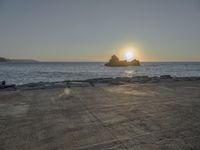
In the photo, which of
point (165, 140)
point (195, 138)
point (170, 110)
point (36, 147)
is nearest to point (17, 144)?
point (36, 147)

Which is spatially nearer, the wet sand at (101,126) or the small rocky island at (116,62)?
the wet sand at (101,126)

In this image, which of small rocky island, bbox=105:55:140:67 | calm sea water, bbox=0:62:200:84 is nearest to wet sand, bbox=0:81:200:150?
calm sea water, bbox=0:62:200:84

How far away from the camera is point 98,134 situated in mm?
5508

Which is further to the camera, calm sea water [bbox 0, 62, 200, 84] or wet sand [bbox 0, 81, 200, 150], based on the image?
calm sea water [bbox 0, 62, 200, 84]

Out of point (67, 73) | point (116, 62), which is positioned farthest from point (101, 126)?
point (116, 62)

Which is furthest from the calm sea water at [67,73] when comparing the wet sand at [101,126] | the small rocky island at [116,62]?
the small rocky island at [116,62]

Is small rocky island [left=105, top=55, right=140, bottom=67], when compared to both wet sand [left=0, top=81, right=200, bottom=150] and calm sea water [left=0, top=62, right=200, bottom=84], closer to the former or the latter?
calm sea water [left=0, top=62, right=200, bottom=84]

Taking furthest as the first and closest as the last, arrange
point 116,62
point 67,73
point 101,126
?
point 116,62, point 67,73, point 101,126

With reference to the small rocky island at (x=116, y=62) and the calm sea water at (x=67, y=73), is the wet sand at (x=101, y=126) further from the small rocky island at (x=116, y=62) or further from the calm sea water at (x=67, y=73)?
the small rocky island at (x=116, y=62)

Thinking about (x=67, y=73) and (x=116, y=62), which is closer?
(x=67, y=73)

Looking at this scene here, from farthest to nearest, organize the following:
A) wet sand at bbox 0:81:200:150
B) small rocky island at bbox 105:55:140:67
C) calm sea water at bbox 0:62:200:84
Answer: small rocky island at bbox 105:55:140:67 → calm sea water at bbox 0:62:200:84 → wet sand at bbox 0:81:200:150

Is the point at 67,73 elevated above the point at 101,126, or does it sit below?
below

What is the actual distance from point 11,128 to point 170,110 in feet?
17.2

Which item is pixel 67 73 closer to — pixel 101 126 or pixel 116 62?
pixel 101 126
